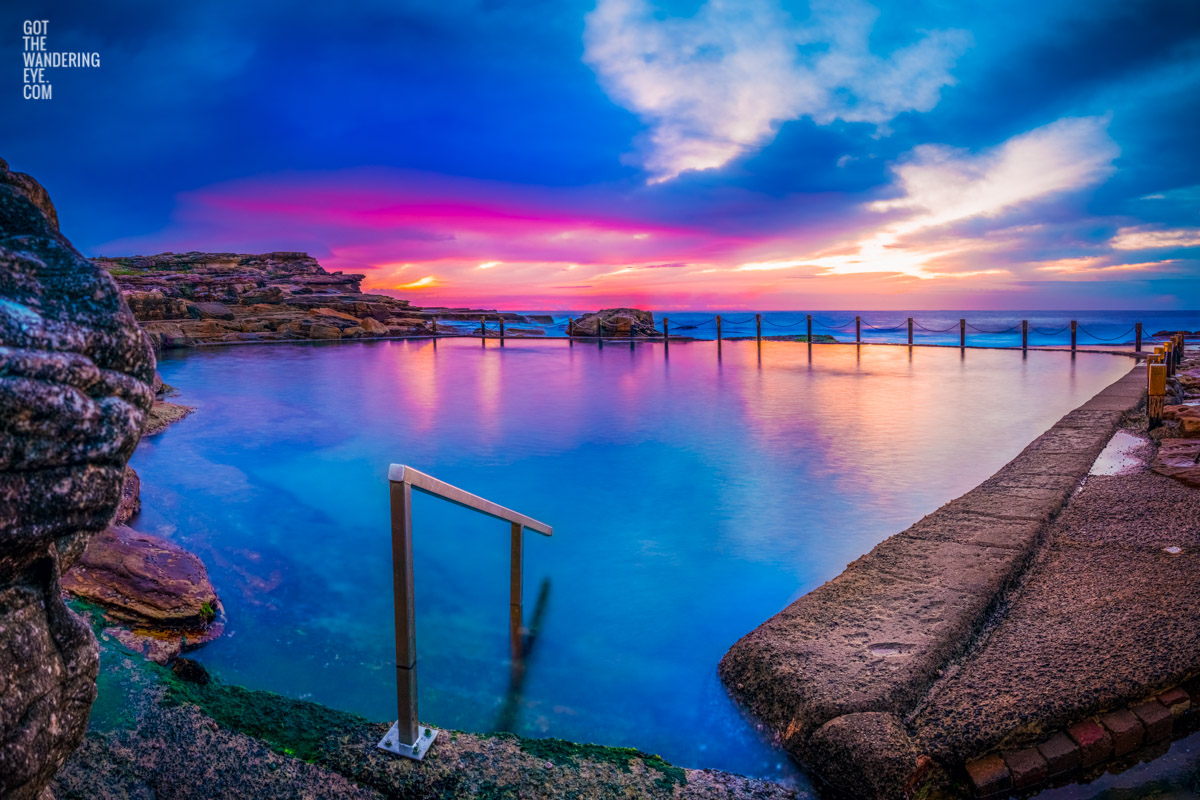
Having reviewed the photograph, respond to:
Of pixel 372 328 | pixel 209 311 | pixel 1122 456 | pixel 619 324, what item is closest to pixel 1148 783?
pixel 1122 456

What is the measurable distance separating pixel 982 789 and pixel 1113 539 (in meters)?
2.15

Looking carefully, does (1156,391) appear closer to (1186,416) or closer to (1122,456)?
(1186,416)

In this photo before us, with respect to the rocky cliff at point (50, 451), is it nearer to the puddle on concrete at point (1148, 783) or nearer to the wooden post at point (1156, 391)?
the puddle on concrete at point (1148, 783)

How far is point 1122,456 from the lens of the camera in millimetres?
5293

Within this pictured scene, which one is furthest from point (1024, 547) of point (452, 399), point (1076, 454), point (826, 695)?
point (452, 399)

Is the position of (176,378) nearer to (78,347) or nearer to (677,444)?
(677,444)

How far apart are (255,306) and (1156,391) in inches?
1301

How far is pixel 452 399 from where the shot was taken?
11.1 metres

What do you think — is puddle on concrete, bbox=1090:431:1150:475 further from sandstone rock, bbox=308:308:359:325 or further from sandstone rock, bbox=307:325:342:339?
sandstone rock, bbox=308:308:359:325

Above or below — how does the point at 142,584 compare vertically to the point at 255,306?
below

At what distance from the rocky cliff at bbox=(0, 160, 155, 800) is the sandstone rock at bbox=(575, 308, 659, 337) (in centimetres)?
2338

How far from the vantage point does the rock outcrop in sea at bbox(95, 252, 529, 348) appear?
25125mm

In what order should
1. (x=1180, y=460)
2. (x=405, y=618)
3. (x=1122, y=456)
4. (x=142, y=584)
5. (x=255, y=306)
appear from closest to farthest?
1. (x=405, y=618)
2. (x=142, y=584)
3. (x=1180, y=460)
4. (x=1122, y=456)
5. (x=255, y=306)

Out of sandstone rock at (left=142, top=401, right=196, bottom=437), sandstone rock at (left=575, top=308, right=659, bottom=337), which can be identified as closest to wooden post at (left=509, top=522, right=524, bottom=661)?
sandstone rock at (left=142, top=401, right=196, bottom=437)
